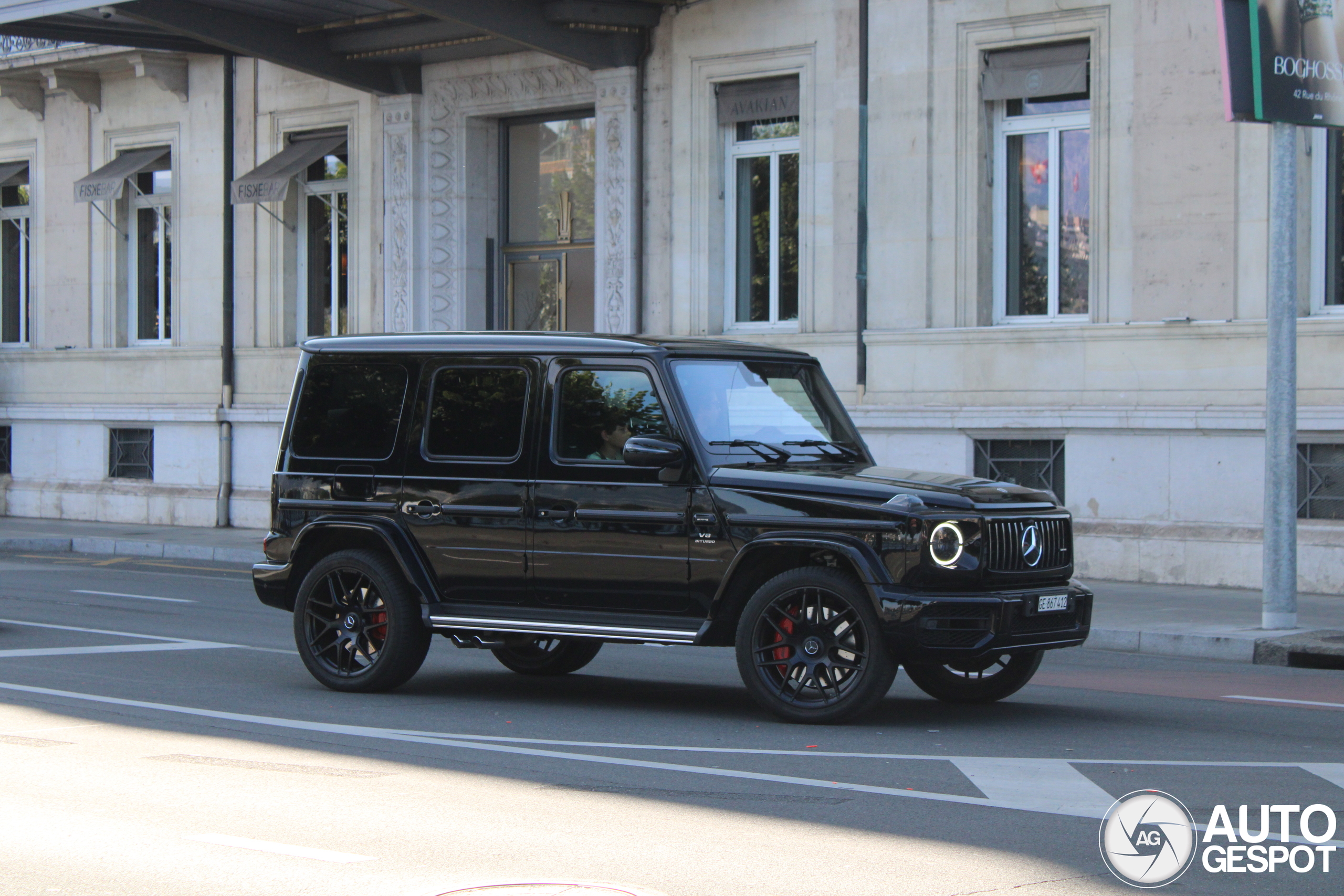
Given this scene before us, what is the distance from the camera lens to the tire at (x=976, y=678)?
9.02 m

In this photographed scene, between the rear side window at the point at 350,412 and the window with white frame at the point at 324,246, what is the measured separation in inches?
562

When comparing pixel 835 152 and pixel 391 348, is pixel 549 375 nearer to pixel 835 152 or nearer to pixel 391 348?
pixel 391 348

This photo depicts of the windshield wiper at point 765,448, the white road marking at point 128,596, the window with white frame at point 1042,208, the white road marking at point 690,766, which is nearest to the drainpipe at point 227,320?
the white road marking at point 128,596

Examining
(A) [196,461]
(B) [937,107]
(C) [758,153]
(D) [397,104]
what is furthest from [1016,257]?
(A) [196,461]

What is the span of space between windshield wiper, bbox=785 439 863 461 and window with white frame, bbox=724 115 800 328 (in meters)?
10.5

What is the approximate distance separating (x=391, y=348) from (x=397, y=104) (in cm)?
1381

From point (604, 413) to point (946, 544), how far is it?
2.08m

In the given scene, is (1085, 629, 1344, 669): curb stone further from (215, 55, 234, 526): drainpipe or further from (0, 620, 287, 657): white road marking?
(215, 55, 234, 526): drainpipe

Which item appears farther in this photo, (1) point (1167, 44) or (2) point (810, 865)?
(1) point (1167, 44)

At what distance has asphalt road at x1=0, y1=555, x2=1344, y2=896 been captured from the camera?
17.9 feet

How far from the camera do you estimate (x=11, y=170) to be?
1089 inches

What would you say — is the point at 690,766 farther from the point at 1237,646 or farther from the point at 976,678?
the point at 1237,646

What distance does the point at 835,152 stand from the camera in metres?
18.8

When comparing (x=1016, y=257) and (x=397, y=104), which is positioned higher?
(x=397, y=104)
